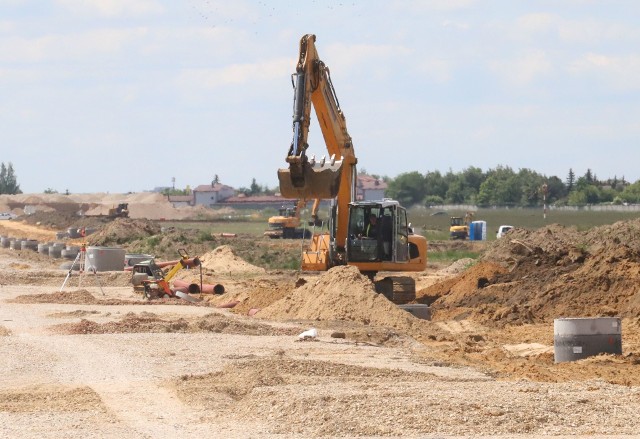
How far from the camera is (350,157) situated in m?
29.3

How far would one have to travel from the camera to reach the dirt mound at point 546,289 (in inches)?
975

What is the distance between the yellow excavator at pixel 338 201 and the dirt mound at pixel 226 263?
45.0 feet

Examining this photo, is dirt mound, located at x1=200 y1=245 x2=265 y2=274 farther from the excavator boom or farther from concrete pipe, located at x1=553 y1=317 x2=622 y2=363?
concrete pipe, located at x1=553 y1=317 x2=622 y2=363

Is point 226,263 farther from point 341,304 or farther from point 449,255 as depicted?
point 341,304

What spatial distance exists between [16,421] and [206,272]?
29038 millimetres

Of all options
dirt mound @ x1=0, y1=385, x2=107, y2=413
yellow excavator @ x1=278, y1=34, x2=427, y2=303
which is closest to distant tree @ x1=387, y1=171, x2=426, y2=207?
yellow excavator @ x1=278, y1=34, x2=427, y2=303

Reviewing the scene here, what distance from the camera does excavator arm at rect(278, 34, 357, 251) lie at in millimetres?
26375

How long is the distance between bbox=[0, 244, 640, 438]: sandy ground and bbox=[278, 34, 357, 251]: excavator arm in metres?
4.30

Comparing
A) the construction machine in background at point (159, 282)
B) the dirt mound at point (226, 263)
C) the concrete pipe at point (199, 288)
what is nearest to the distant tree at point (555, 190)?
the dirt mound at point (226, 263)

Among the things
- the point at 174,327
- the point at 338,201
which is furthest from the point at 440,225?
the point at 174,327

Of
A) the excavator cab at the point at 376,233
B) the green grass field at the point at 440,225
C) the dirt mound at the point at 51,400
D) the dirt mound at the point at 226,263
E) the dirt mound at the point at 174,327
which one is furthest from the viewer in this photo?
the green grass field at the point at 440,225

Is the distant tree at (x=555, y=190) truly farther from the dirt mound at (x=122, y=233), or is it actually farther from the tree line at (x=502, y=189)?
the dirt mound at (x=122, y=233)

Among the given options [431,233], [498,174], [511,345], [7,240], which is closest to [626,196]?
[498,174]

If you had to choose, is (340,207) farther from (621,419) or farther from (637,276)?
(621,419)
